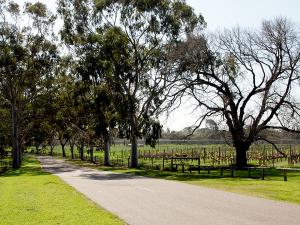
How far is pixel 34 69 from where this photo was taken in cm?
5081

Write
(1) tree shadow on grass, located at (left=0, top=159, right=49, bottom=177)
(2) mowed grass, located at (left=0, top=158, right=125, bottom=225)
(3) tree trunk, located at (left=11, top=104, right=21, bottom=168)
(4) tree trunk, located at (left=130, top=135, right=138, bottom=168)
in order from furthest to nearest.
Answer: (3) tree trunk, located at (left=11, top=104, right=21, bottom=168), (4) tree trunk, located at (left=130, top=135, right=138, bottom=168), (1) tree shadow on grass, located at (left=0, top=159, right=49, bottom=177), (2) mowed grass, located at (left=0, top=158, right=125, bottom=225)

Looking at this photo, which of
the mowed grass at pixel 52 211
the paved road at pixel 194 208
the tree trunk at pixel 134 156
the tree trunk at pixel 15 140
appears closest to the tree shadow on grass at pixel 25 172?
the tree trunk at pixel 15 140

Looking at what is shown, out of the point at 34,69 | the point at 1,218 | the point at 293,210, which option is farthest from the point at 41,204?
the point at 34,69

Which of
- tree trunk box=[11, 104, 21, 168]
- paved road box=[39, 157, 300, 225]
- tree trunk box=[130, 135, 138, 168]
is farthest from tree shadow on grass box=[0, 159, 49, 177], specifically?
paved road box=[39, 157, 300, 225]

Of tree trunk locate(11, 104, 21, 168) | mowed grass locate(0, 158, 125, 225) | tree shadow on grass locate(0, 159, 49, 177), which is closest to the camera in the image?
mowed grass locate(0, 158, 125, 225)

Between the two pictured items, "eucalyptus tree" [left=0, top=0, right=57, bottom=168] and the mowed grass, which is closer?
the mowed grass

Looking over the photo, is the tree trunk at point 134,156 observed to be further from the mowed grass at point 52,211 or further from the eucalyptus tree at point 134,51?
the mowed grass at point 52,211

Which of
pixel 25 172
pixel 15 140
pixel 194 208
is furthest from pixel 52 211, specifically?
pixel 15 140

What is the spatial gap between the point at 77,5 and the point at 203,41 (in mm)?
15838

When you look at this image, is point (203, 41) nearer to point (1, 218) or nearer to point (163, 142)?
point (1, 218)

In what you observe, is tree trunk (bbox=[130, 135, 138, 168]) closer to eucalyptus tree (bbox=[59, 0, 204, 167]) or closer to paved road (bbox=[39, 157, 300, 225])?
eucalyptus tree (bbox=[59, 0, 204, 167])

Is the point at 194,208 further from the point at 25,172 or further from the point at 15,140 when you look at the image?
the point at 15,140

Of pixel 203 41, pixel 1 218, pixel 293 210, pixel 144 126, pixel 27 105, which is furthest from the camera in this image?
pixel 27 105

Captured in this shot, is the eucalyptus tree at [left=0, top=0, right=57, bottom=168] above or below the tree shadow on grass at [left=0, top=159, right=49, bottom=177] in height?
above
